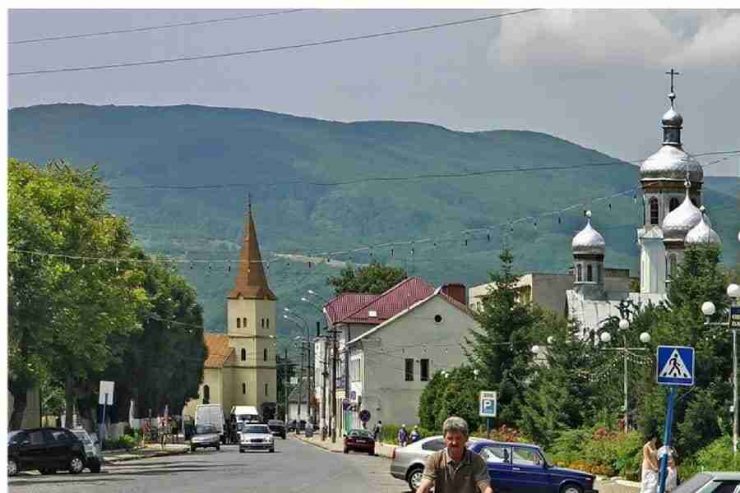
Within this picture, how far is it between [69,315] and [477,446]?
2490cm

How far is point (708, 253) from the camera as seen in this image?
4806 cm

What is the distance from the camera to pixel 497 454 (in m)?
38.6

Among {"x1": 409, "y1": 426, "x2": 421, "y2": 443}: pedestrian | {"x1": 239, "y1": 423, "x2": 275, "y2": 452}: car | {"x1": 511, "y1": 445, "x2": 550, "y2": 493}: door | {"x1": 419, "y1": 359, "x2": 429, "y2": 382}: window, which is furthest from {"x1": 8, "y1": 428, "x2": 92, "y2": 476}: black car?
{"x1": 419, "y1": 359, "x2": 429, "y2": 382}: window

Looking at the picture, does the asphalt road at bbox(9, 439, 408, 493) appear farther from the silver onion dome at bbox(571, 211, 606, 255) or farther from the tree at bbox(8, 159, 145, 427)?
the silver onion dome at bbox(571, 211, 606, 255)

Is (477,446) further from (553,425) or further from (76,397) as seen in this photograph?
(76,397)

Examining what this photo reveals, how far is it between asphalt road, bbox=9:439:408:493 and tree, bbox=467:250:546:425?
10.3 metres

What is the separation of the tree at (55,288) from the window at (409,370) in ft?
151

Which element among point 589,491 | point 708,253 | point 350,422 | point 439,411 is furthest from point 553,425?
point 350,422

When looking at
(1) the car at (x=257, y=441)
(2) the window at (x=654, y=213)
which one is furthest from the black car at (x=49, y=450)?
(2) the window at (x=654, y=213)

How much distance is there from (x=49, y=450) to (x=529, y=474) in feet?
59.3

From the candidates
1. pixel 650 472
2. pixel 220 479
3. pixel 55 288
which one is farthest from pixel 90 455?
pixel 650 472

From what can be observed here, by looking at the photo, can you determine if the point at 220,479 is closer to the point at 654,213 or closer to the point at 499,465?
the point at 499,465

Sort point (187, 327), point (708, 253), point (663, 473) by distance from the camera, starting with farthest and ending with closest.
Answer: point (187, 327)
point (708, 253)
point (663, 473)

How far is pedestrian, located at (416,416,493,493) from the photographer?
15.4m
